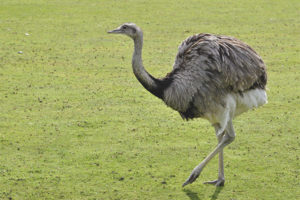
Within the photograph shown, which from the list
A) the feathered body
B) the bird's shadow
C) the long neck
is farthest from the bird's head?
the bird's shadow

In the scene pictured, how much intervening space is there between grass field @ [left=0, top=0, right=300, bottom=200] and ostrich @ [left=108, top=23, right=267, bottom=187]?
1.71 ft

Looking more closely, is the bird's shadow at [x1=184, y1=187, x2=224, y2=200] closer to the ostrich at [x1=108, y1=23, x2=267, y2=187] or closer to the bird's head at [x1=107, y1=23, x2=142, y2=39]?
the ostrich at [x1=108, y1=23, x2=267, y2=187]

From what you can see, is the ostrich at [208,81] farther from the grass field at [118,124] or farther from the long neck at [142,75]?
the grass field at [118,124]

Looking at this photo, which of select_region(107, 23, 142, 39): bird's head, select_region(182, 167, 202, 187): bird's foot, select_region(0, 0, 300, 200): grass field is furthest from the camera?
select_region(0, 0, 300, 200): grass field

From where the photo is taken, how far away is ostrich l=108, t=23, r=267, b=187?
18.6 ft

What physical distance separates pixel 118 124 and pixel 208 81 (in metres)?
2.14

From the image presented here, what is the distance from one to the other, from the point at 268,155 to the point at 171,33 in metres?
6.66

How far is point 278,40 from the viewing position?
1205 centimetres

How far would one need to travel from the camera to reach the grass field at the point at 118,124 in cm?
588

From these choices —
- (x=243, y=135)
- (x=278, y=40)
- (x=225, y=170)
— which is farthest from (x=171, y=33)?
(x=225, y=170)

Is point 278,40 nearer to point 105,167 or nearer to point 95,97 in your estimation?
point 95,97

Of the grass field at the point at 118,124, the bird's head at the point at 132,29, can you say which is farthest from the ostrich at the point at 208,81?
the grass field at the point at 118,124

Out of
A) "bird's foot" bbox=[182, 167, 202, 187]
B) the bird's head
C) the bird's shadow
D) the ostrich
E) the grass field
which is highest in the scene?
the bird's head

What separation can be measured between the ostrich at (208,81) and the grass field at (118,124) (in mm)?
520
